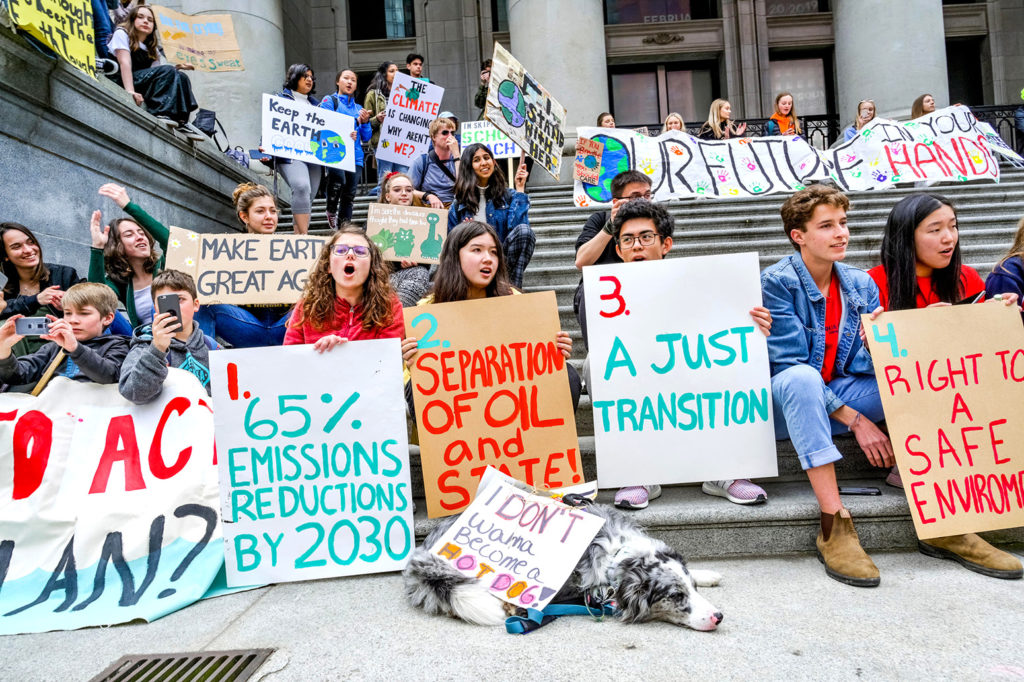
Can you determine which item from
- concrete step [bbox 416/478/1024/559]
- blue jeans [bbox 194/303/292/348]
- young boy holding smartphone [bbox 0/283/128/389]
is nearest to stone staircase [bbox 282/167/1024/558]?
concrete step [bbox 416/478/1024/559]

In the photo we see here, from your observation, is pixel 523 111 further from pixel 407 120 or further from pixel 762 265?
pixel 407 120

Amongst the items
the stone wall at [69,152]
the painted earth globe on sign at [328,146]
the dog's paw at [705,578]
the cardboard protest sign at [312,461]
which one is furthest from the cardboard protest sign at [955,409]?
the painted earth globe on sign at [328,146]

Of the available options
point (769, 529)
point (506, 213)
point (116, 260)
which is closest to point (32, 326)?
point (116, 260)

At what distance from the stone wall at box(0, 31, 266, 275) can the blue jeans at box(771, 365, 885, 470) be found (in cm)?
478

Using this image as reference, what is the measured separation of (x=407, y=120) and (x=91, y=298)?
5483 mm

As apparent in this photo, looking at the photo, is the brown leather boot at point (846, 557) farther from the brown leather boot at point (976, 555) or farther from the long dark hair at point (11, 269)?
the long dark hair at point (11, 269)

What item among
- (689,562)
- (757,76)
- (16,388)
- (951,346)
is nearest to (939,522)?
(951,346)

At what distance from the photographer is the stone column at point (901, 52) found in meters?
10.4

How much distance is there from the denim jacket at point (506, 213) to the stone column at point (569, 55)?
18.2ft

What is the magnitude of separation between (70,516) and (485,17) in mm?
16105

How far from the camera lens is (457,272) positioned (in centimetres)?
326

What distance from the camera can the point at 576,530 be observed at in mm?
2381

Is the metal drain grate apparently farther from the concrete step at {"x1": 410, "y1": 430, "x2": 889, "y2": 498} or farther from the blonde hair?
the blonde hair

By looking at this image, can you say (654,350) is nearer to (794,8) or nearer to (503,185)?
(503,185)
